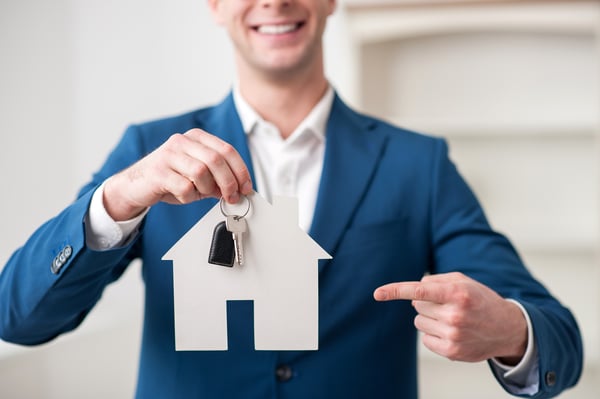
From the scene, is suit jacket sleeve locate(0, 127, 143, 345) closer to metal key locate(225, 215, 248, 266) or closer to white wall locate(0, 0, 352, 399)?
metal key locate(225, 215, 248, 266)

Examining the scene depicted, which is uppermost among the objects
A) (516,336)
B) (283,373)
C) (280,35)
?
(280,35)

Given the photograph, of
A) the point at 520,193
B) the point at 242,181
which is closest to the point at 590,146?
the point at 520,193

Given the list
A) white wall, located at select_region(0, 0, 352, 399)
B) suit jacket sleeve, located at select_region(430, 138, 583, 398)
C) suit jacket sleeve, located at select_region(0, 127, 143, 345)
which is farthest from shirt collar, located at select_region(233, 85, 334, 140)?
white wall, located at select_region(0, 0, 352, 399)

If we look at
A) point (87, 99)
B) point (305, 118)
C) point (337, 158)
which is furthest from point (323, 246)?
point (87, 99)

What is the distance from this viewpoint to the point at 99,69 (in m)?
3.12

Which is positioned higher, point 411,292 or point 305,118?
point 305,118

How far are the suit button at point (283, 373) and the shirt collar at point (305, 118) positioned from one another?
491 mm

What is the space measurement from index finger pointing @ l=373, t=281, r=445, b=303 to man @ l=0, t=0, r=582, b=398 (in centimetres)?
3

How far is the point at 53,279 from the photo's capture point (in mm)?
1219

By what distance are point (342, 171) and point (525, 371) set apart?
534 mm

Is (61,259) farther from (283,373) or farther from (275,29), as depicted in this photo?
(275,29)

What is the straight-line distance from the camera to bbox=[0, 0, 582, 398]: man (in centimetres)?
120

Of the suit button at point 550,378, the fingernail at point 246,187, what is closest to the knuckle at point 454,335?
the suit button at point 550,378

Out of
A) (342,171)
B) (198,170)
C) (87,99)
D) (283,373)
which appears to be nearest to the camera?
(198,170)
